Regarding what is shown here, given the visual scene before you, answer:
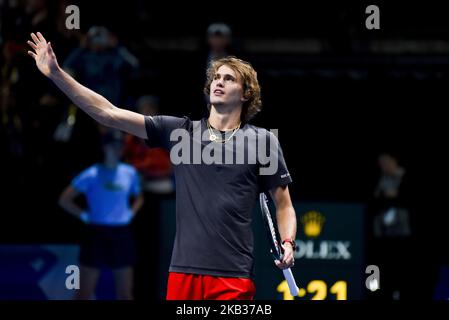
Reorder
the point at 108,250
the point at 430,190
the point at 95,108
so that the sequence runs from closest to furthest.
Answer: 1. the point at 95,108
2. the point at 108,250
3. the point at 430,190

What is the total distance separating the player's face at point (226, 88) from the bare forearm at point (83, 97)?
2.02ft

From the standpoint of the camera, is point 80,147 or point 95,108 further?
point 80,147

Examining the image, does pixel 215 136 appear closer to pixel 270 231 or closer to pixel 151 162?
pixel 270 231

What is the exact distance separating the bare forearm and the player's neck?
604 mm

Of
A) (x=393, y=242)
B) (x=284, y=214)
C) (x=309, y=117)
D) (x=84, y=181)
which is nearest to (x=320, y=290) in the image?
(x=393, y=242)

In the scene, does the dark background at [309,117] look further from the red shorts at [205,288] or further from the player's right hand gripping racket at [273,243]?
the red shorts at [205,288]

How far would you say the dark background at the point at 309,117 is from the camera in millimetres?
10961

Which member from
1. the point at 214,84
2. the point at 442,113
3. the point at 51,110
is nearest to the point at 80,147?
the point at 51,110

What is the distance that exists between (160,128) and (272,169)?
694 millimetres

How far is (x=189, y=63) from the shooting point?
11.6 m

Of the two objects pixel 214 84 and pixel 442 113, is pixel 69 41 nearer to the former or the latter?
pixel 442 113

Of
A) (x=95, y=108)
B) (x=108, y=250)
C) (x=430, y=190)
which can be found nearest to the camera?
(x=95, y=108)

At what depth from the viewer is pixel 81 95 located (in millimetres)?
5672

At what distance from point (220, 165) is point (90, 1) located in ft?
24.3
